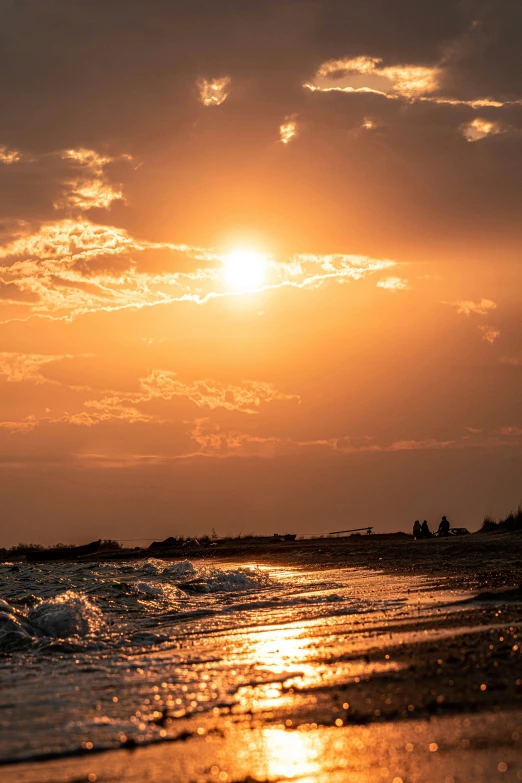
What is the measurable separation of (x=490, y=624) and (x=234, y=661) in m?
4.35

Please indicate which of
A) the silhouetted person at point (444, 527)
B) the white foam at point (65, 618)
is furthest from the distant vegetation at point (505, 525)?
the white foam at point (65, 618)

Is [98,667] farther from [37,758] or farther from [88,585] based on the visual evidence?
[88,585]

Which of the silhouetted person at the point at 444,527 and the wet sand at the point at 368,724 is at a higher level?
the silhouetted person at the point at 444,527

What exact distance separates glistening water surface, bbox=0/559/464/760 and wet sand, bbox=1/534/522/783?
0.21 metres

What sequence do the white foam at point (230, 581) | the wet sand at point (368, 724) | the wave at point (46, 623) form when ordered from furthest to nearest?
1. the white foam at point (230, 581)
2. the wave at point (46, 623)
3. the wet sand at point (368, 724)

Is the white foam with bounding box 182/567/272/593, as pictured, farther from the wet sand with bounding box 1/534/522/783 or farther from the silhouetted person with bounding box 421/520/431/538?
the silhouetted person with bounding box 421/520/431/538

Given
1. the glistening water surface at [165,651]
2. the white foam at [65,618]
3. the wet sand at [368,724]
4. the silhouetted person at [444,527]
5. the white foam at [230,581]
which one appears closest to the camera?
the wet sand at [368,724]

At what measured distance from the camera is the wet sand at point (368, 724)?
7.23m

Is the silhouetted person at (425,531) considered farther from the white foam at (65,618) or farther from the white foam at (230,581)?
the white foam at (65,618)

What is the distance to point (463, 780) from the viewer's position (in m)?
6.68

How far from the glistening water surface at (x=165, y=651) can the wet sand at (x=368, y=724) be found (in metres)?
0.21

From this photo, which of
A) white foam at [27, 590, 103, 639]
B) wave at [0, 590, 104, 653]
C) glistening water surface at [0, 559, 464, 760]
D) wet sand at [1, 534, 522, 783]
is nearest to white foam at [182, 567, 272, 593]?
glistening water surface at [0, 559, 464, 760]

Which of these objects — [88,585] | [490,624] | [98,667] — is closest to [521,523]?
[88,585]

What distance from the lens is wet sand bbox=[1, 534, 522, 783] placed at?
7234 mm
